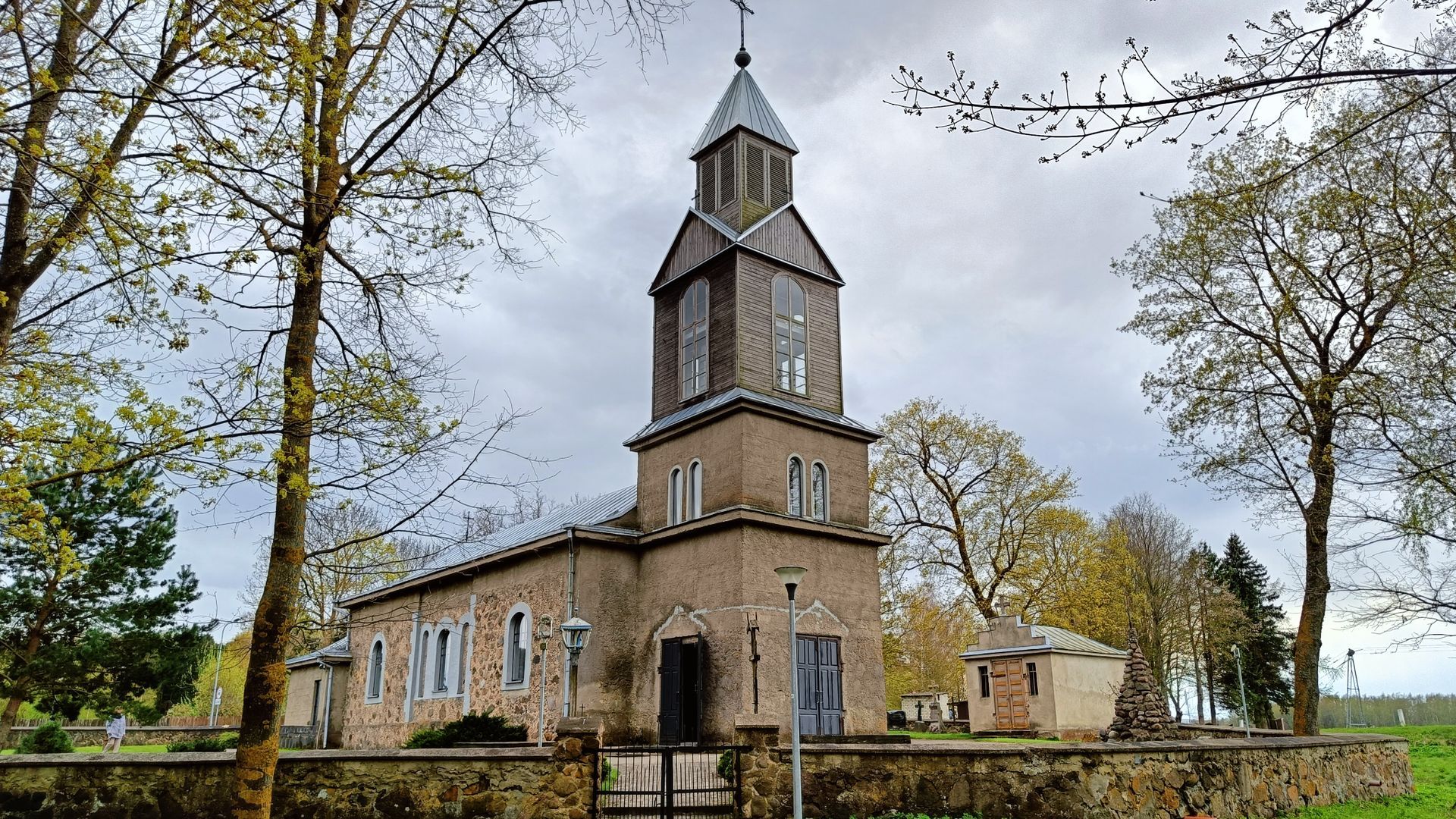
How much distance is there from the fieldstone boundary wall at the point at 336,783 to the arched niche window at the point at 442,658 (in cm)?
1468

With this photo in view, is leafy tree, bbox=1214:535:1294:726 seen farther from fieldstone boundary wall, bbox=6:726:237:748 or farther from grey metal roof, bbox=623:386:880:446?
fieldstone boundary wall, bbox=6:726:237:748

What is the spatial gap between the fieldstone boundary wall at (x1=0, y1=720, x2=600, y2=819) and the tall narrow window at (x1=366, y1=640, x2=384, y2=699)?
18.8m

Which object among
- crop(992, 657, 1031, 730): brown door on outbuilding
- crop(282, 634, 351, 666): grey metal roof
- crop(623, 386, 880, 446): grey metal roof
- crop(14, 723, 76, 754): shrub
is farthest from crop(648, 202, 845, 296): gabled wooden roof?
crop(14, 723, 76, 754): shrub

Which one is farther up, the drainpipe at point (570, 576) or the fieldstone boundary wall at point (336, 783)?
the drainpipe at point (570, 576)

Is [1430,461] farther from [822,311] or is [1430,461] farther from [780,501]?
[822,311]

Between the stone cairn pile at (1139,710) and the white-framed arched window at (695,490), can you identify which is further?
the white-framed arched window at (695,490)

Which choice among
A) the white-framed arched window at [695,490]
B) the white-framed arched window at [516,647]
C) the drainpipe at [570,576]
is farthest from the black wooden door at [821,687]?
the white-framed arched window at [516,647]

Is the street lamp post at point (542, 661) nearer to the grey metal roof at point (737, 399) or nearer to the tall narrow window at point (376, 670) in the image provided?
the grey metal roof at point (737, 399)

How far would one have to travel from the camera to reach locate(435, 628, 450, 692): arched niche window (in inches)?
997

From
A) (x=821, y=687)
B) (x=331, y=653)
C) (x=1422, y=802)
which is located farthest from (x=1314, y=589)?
(x=331, y=653)

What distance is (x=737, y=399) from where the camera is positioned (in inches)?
794

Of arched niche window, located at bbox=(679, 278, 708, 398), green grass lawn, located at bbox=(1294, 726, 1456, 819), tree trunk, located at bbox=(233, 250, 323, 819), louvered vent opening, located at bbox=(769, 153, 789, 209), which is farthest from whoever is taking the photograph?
louvered vent opening, located at bbox=(769, 153, 789, 209)

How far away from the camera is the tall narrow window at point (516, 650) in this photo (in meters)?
21.9

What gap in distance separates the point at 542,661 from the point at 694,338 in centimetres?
819
